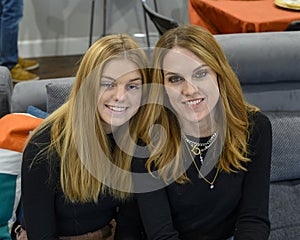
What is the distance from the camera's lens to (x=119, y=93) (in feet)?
4.63

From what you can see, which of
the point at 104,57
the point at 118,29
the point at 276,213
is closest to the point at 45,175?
the point at 104,57

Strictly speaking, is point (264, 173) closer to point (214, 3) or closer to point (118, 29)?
point (214, 3)

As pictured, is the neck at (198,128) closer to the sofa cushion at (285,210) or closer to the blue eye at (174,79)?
the blue eye at (174,79)

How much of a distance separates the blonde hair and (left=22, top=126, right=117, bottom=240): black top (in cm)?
2

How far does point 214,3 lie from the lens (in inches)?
109

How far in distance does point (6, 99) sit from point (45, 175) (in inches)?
23.3

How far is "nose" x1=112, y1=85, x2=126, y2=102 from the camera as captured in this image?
4.63 feet

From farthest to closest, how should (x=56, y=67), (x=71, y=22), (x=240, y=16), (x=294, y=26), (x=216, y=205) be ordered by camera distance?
1. (x=71, y=22)
2. (x=56, y=67)
3. (x=240, y=16)
4. (x=294, y=26)
5. (x=216, y=205)

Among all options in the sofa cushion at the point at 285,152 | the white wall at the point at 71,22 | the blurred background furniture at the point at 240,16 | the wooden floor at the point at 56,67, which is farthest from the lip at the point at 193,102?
the white wall at the point at 71,22

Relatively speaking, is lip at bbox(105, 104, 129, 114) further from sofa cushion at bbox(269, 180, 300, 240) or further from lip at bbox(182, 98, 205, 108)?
sofa cushion at bbox(269, 180, 300, 240)

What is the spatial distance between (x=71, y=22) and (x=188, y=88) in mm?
3135

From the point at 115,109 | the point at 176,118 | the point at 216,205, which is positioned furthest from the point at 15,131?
the point at 216,205

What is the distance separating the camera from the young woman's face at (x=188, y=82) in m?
1.44

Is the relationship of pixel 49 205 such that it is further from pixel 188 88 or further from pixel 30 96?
pixel 30 96
